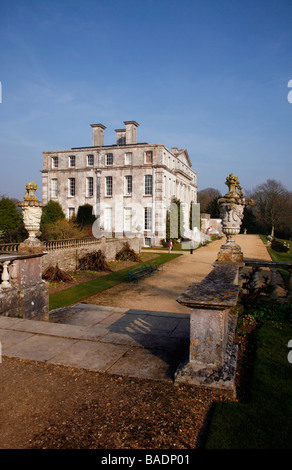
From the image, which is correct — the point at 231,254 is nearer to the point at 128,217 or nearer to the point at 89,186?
the point at 128,217

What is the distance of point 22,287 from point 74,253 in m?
10.4

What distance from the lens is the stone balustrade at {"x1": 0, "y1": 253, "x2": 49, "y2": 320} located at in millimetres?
6059

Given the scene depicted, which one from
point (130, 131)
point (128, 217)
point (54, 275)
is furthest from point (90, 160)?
point (54, 275)

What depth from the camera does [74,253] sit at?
16.7 meters

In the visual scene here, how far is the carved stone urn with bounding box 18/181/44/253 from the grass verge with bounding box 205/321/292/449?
548cm

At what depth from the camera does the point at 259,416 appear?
2.80 meters

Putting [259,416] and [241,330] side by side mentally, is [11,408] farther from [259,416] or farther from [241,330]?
[241,330]

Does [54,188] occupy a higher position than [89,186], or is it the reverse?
[89,186]

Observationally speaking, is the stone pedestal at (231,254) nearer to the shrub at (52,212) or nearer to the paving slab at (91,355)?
the paving slab at (91,355)

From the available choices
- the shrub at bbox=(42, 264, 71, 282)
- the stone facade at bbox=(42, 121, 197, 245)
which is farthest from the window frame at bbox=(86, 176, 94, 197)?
the shrub at bbox=(42, 264, 71, 282)

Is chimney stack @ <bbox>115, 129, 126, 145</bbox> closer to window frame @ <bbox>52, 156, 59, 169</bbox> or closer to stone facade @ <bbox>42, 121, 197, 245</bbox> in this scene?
stone facade @ <bbox>42, 121, 197, 245</bbox>

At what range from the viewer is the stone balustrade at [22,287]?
19.9ft
